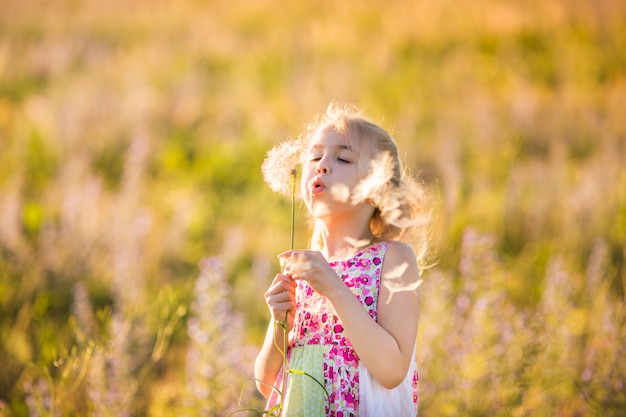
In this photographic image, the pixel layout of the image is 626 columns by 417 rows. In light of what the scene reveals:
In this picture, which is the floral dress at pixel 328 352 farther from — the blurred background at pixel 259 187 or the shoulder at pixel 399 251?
the blurred background at pixel 259 187

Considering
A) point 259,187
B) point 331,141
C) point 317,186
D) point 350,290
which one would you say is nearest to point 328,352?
point 350,290

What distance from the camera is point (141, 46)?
36.1 feet

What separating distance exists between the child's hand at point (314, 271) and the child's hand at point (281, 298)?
70 millimetres

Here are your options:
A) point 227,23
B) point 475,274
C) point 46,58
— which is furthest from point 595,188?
point 227,23

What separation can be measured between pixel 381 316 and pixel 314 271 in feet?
0.87

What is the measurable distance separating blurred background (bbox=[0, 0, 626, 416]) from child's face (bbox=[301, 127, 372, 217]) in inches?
28.4

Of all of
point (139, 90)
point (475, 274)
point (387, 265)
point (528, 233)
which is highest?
point (139, 90)

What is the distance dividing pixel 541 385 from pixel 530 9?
1053 centimetres

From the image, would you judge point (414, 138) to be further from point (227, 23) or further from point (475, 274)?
point (227, 23)

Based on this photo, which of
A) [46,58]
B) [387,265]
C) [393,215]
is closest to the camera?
[393,215]

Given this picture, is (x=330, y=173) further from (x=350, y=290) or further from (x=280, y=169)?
(x=350, y=290)

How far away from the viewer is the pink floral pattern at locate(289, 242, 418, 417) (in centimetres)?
193

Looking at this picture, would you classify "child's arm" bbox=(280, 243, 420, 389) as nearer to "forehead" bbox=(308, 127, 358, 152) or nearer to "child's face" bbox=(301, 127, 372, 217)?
"child's face" bbox=(301, 127, 372, 217)

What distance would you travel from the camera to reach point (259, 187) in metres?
6.43
